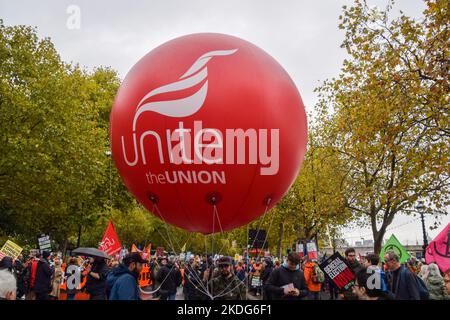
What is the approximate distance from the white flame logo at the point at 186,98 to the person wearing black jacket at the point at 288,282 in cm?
310

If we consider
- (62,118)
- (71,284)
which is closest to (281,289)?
(71,284)

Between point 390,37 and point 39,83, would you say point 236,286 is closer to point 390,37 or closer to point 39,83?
point 390,37

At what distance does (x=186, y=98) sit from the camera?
6.95 m

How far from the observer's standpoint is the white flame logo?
6.91 meters

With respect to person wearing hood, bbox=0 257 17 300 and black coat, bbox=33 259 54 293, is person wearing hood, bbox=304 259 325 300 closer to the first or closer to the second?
black coat, bbox=33 259 54 293

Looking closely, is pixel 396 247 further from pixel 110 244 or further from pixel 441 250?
pixel 110 244

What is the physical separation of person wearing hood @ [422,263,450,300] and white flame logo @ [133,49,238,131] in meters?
6.31

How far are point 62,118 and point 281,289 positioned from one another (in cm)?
1864

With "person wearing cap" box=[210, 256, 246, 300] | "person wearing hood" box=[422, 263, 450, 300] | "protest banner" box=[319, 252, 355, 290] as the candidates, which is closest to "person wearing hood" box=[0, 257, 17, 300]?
"person wearing cap" box=[210, 256, 246, 300]

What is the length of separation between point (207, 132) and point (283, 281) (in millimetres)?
3069

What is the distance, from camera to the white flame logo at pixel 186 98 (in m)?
6.91

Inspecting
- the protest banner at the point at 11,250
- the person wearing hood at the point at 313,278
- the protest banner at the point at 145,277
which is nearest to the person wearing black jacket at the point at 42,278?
the protest banner at the point at 11,250

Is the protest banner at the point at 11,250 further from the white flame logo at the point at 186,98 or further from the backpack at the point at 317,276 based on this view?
the white flame logo at the point at 186,98

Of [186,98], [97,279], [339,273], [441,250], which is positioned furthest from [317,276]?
[186,98]
